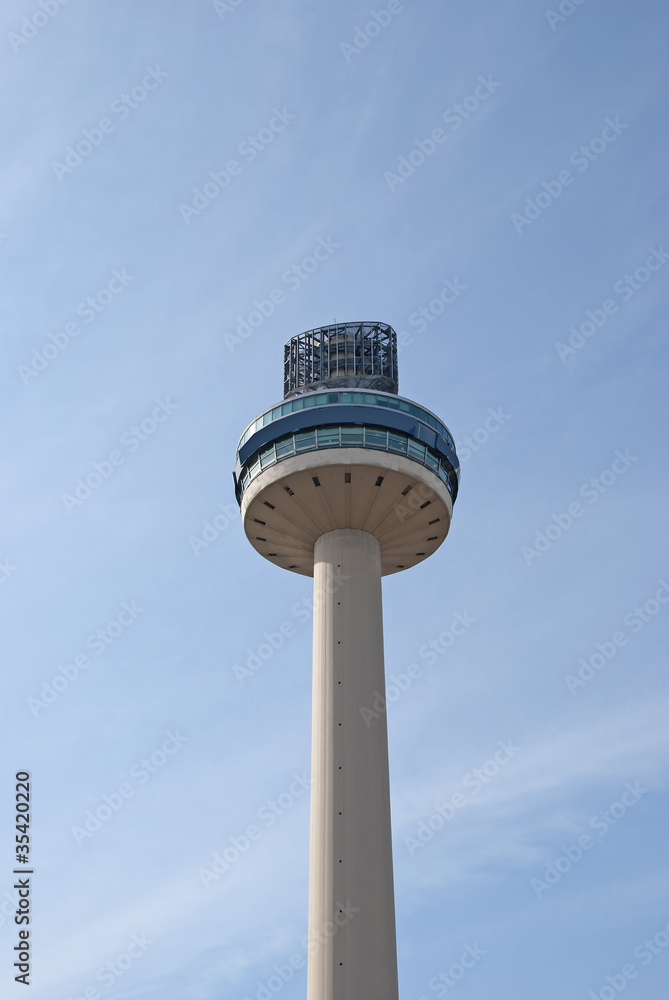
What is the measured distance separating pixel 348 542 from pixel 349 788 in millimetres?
14308

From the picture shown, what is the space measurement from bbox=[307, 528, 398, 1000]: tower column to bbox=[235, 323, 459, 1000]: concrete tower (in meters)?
0.07

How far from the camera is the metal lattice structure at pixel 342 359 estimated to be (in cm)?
6531

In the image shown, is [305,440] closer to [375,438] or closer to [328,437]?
[328,437]

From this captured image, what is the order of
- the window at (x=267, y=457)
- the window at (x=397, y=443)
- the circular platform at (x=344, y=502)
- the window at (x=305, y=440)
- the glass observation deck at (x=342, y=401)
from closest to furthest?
1. the circular platform at (x=344, y=502)
2. the window at (x=305, y=440)
3. the window at (x=397, y=443)
4. the window at (x=267, y=457)
5. the glass observation deck at (x=342, y=401)

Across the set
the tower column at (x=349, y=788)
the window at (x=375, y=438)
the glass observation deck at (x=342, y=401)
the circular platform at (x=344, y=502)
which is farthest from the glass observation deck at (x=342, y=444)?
the tower column at (x=349, y=788)

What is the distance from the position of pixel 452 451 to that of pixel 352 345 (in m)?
10.3

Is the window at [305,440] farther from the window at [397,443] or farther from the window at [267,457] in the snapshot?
the window at [397,443]

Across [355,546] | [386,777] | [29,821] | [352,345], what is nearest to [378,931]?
[386,777]

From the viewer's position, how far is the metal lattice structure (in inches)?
2571

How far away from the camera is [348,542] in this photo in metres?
59.1

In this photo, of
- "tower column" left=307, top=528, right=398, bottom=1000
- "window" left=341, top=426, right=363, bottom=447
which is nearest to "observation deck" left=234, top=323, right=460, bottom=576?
"window" left=341, top=426, right=363, bottom=447

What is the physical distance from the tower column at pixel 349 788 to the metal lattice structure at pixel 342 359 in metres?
10.9

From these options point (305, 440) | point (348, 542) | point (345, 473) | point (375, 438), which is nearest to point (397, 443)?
point (375, 438)

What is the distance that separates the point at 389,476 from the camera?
5797 centimetres
